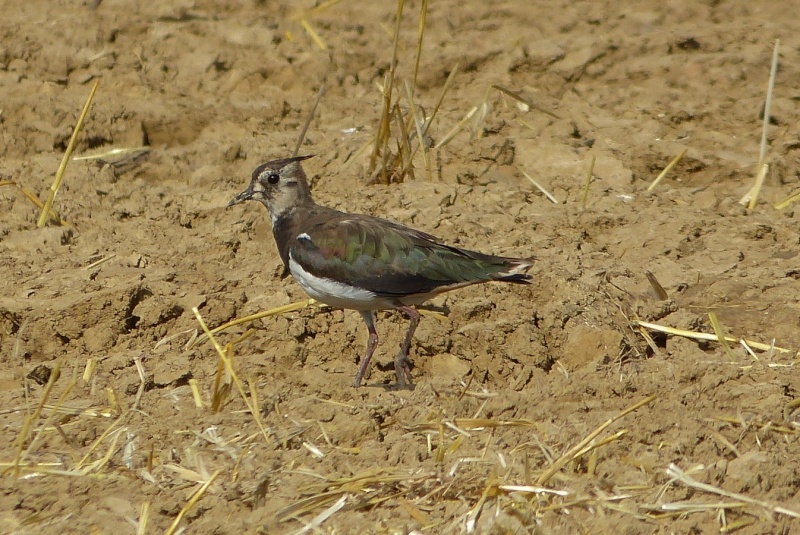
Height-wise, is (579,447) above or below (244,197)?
below

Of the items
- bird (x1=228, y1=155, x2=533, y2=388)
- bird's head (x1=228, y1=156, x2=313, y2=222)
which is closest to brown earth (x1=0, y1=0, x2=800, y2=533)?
bird (x1=228, y1=155, x2=533, y2=388)

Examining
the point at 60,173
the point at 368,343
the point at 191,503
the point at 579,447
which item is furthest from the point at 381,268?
the point at 60,173

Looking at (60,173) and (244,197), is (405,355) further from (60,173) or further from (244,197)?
(60,173)

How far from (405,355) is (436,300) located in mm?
681

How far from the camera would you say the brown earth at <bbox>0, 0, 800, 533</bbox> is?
4.87 m

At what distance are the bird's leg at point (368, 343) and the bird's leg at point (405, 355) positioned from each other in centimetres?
15

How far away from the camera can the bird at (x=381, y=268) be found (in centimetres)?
642

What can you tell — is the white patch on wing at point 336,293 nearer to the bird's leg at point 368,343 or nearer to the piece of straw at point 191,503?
the bird's leg at point 368,343

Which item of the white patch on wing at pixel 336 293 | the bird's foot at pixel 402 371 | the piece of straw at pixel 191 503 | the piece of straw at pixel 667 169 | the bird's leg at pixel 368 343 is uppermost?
the piece of straw at pixel 191 503

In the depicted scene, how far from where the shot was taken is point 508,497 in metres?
4.76

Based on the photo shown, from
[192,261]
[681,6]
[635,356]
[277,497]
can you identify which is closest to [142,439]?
[277,497]

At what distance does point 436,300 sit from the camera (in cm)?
699

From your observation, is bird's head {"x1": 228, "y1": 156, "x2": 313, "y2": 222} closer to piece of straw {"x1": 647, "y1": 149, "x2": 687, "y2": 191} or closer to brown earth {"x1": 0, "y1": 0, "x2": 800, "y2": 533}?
brown earth {"x1": 0, "y1": 0, "x2": 800, "y2": 533}

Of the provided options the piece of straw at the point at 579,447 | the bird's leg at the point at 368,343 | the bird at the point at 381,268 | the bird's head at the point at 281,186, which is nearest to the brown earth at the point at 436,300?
the piece of straw at the point at 579,447
